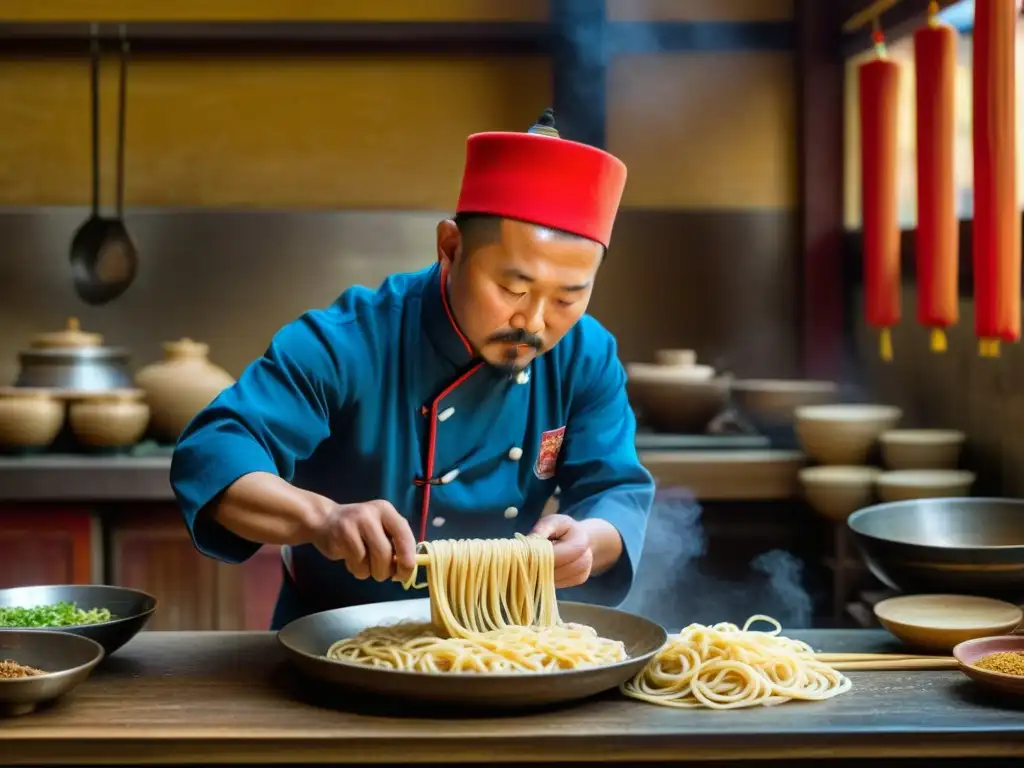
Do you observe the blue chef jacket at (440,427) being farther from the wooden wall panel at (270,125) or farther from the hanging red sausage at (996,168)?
the wooden wall panel at (270,125)

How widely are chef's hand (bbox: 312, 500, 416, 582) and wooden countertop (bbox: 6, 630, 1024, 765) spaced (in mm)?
202

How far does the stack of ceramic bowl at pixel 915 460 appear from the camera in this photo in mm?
3873

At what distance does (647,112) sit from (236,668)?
3.66m

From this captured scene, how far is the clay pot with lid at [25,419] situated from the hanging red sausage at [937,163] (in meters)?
2.82

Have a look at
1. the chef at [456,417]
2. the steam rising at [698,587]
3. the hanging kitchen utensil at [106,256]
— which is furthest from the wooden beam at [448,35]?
the chef at [456,417]

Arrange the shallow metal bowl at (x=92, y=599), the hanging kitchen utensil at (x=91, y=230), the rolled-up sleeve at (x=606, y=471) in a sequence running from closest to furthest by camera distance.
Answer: the shallow metal bowl at (x=92, y=599), the rolled-up sleeve at (x=606, y=471), the hanging kitchen utensil at (x=91, y=230)

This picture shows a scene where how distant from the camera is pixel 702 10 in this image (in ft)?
17.2

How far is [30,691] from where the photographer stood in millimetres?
1784

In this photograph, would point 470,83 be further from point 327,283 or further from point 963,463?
point 963,463

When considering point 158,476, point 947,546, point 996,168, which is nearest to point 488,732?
point 947,546

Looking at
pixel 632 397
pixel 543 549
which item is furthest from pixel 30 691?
pixel 632 397

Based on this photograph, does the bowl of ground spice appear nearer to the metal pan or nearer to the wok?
the wok

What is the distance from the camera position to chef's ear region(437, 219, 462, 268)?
2.22 metres

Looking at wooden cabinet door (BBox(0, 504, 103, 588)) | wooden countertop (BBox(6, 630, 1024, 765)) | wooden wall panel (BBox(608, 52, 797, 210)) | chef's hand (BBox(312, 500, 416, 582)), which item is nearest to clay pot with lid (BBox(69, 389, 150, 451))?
wooden cabinet door (BBox(0, 504, 103, 588))
